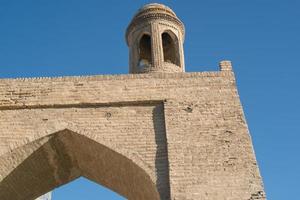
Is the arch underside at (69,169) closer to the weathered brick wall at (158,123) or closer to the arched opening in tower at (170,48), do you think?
the weathered brick wall at (158,123)

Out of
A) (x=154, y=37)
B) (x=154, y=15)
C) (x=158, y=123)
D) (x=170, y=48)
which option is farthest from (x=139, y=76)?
(x=170, y=48)

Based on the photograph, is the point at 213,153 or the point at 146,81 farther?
the point at 146,81

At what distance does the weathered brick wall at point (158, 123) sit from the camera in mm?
7238

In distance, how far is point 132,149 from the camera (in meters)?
7.64

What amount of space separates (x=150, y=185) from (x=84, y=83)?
2.30m

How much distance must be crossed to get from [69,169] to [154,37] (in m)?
3.84

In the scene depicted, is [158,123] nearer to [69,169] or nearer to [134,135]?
[134,135]

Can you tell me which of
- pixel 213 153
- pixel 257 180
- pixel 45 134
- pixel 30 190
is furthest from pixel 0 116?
pixel 257 180

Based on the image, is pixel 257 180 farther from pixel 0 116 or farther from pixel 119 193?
pixel 0 116

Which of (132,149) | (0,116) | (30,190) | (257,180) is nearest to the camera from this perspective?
(257,180)

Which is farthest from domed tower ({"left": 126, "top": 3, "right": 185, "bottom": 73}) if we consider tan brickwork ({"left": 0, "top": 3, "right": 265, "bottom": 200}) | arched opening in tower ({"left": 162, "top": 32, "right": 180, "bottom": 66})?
tan brickwork ({"left": 0, "top": 3, "right": 265, "bottom": 200})

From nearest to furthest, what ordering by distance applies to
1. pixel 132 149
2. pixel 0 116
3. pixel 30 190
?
pixel 132 149, pixel 0 116, pixel 30 190

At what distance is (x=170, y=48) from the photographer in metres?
11.6

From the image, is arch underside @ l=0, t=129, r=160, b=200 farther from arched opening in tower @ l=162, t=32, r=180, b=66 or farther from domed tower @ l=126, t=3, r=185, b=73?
arched opening in tower @ l=162, t=32, r=180, b=66
